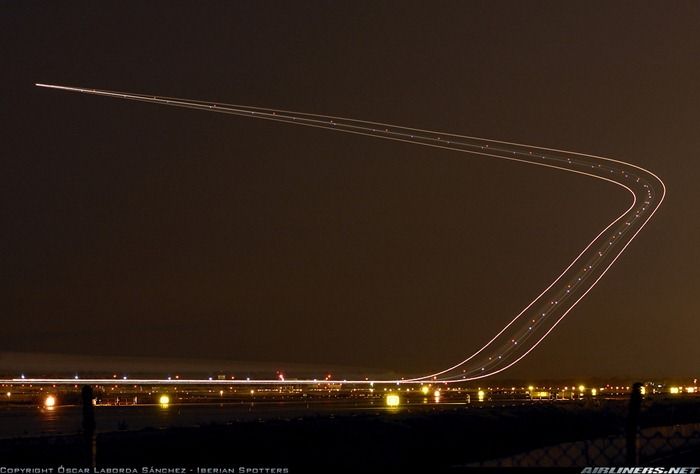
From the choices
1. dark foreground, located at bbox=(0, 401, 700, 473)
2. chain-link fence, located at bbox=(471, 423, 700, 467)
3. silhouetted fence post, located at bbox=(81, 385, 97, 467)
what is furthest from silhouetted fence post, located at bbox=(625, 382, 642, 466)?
silhouetted fence post, located at bbox=(81, 385, 97, 467)

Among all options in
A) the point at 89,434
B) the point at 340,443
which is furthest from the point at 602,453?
the point at 89,434

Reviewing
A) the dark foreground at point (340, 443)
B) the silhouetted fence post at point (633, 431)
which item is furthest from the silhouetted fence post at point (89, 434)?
the silhouetted fence post at point (633, 431)

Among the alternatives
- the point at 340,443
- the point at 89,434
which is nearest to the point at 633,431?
the point at 89,434

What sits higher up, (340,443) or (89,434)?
(340,443)

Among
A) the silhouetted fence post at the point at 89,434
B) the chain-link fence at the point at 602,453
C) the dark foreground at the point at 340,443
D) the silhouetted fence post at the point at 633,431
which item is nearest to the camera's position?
the silhouetted fence post at the point at 633,431

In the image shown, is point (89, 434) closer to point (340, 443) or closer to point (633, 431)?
point (633, 431)

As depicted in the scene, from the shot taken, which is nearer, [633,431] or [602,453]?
[633,431]

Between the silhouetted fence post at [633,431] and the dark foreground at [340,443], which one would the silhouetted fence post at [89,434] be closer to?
the dark foreground at [340,443]

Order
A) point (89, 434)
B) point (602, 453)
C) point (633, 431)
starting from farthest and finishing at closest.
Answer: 1. point (602, 453)
2. point (89, 434)
3. point (633, 431)

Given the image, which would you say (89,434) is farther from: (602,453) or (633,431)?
(602,453)

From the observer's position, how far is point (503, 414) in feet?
173

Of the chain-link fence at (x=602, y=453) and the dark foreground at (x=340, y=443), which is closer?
the chain-link fence at (x=602, y=453)

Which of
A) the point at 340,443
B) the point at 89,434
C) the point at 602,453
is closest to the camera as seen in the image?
the point at 89,434

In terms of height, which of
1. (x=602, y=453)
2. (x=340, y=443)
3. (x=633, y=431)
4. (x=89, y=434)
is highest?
(x=340, y=443)
